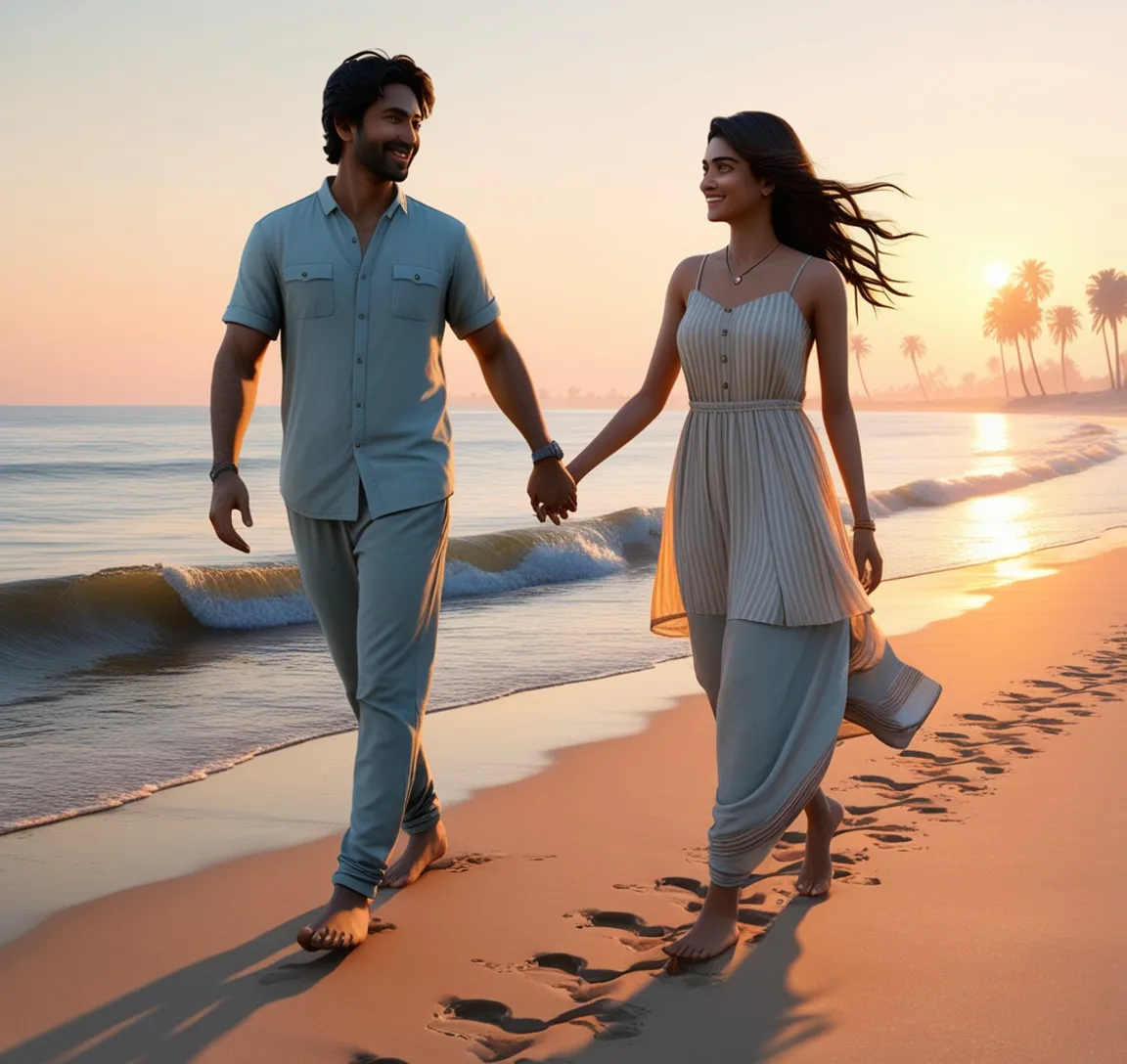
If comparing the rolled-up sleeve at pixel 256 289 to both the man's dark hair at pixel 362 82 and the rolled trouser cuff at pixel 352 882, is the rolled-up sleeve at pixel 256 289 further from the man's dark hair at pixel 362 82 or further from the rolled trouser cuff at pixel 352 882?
the rolled trouser cuff at pixel 352 882

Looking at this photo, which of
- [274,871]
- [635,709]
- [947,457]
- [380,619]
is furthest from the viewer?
[947,457]

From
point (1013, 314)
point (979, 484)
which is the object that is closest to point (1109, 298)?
point (1013, 314)

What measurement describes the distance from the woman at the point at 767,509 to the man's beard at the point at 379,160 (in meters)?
0.86

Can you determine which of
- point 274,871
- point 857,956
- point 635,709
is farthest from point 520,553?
point 857,956

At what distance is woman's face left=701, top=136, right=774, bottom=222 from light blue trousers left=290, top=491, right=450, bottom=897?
1.15 meters

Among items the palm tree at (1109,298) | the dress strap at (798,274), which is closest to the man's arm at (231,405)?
the dress strap at (798,274)

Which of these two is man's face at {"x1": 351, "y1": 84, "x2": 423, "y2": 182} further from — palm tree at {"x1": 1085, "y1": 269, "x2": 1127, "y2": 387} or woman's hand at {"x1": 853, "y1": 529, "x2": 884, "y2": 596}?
palm tree at {"x1": 1085, "y1": 269, "x2": 1127, "y2": 387}

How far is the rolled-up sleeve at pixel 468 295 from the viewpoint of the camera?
3910 mm

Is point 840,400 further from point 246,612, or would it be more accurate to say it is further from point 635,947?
point 246,612

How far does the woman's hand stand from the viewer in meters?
3.77

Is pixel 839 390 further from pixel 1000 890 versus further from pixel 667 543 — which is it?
pixel 1000 890

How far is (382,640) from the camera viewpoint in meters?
3.73

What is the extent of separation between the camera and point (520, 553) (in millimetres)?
14781

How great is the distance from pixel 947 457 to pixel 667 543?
39.6 metres
